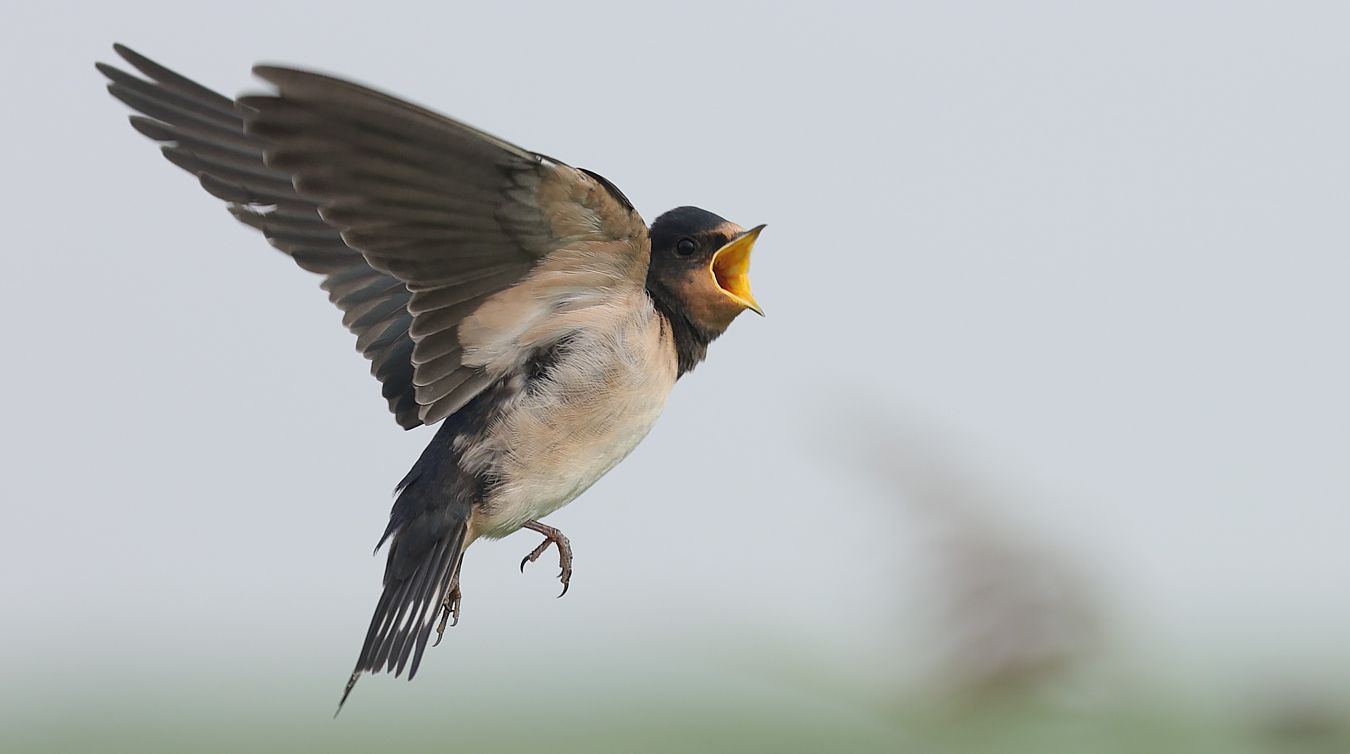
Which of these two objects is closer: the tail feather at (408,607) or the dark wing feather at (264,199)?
the tail feather at (408,607)

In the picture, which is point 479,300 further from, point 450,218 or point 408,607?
point 408,607

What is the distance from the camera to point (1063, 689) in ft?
6.65

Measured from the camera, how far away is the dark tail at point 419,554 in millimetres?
2090

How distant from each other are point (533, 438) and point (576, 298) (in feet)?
0.85

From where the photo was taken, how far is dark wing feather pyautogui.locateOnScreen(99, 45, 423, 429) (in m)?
2.74

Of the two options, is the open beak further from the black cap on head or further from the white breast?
the white breast

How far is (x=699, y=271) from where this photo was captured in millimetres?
2482

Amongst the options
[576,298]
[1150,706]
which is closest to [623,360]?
[576,298]

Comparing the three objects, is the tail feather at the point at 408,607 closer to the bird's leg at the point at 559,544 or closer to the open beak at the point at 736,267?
the bird's leg at the point at 559,544

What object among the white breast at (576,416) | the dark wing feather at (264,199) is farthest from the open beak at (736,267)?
the dark wing feather at (264,199)

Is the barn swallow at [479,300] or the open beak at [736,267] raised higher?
the open beak at [736,267]

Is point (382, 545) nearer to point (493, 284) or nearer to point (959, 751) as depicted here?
point (493, 284)

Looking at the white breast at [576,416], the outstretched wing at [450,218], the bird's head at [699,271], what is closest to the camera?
the outstretched wing at [450,218]

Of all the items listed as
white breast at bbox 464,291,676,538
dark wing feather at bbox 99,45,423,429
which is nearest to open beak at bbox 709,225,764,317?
white breast at bbox 464,291,676,538
